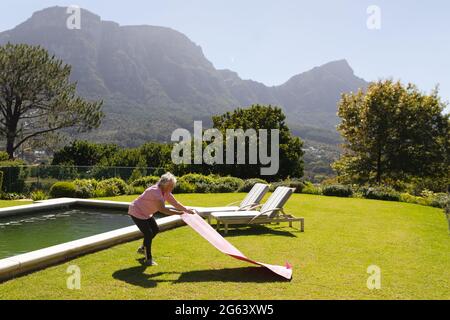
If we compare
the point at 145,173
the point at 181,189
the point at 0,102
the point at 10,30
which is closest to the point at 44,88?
the point at 0,102

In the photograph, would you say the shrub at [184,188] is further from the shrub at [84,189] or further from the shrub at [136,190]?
the shrub at [84,189]

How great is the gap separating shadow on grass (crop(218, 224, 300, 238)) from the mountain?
76066 mm

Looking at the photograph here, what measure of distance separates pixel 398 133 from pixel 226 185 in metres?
13.2

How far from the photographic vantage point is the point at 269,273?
655 cm

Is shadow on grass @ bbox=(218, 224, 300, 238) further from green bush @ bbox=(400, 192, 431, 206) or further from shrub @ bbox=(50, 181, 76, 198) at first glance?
green bush @ bbox=(400, 192, 431, 206)

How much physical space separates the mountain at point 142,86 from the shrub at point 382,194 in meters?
70.0

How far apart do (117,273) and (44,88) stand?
3313cm

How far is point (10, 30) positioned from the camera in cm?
16938

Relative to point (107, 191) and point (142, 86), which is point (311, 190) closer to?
point (107, 191)

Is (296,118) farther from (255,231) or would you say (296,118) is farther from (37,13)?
(255,231)

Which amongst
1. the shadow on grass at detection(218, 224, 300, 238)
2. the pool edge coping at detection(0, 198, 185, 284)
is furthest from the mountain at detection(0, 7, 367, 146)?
the pool edge coping at detection(0, 198, 185, 284)

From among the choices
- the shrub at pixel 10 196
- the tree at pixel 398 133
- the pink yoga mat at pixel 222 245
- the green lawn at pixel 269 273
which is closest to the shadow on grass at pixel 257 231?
the green lawn at pixel 269 273

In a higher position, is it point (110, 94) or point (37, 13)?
point (37, 13)

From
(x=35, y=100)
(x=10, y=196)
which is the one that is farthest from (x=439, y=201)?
(x=35, y=100)
